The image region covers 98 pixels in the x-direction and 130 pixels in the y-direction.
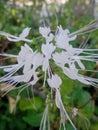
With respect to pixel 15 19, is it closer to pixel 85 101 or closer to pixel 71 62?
pixel 85 101

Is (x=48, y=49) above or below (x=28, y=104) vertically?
above

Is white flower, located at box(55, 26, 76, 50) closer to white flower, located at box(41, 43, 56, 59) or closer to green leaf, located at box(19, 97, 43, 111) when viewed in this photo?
white flower, located at box(41, 43, 56, 59)

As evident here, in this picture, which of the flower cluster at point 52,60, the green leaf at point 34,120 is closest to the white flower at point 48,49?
the flower cluster at point 52,60

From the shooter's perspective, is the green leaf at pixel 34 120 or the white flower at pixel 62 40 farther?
the green leaf at pixel 34 120

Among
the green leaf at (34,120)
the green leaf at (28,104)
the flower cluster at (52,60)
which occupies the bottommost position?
the green leaf at (34,120)

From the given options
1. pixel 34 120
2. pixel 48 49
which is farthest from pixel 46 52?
pixel 34 120

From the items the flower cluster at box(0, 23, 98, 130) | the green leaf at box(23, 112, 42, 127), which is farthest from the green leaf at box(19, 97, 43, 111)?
the flower cluster at box(0, 23, 98, 130)

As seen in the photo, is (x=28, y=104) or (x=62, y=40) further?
(x=28, y=104)

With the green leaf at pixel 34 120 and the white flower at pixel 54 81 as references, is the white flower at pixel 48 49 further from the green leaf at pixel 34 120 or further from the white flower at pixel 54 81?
the green leaf at pixel 34 120

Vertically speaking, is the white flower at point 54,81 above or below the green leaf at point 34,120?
above

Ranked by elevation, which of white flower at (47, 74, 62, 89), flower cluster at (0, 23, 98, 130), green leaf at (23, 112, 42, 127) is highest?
flower cluster at (0, 23, 98, 130)

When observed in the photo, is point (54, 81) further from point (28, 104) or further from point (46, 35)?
point (28, 104)
